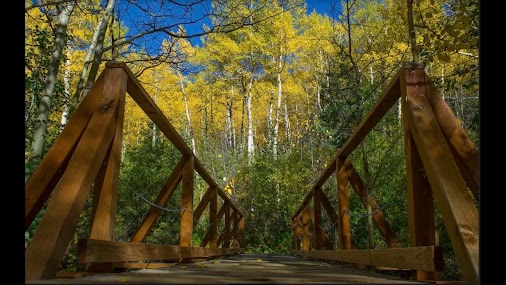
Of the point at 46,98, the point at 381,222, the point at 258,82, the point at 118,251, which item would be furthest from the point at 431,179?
the point at 258,82

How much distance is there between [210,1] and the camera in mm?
5652

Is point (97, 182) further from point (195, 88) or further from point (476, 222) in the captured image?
point (195, 88)

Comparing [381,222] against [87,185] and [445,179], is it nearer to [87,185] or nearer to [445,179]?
[445,179]

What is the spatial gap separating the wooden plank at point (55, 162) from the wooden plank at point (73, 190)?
0.04 metres

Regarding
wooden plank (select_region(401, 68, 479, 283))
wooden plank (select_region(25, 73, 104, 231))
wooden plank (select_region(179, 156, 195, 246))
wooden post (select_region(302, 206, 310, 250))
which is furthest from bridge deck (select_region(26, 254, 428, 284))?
wooden post (select_region(302, 206, 310, 250))

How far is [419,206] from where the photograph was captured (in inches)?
85.7

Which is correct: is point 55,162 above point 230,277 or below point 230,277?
above

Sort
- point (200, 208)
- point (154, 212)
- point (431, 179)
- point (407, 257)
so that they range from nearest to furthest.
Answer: point (431, 179) → point (407, 257) → point (154, 212) → point (200, 208)

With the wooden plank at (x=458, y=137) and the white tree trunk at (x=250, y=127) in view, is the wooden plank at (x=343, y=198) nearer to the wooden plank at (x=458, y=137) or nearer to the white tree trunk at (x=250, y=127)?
the wooden plank at (x=458, y=137)

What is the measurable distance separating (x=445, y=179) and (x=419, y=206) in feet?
1.25

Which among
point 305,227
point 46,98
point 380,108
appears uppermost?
point 46,98

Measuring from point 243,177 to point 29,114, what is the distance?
11.8 m

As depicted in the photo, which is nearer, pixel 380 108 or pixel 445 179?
pixel 445 179

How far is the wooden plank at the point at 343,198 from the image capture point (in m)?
4.48
